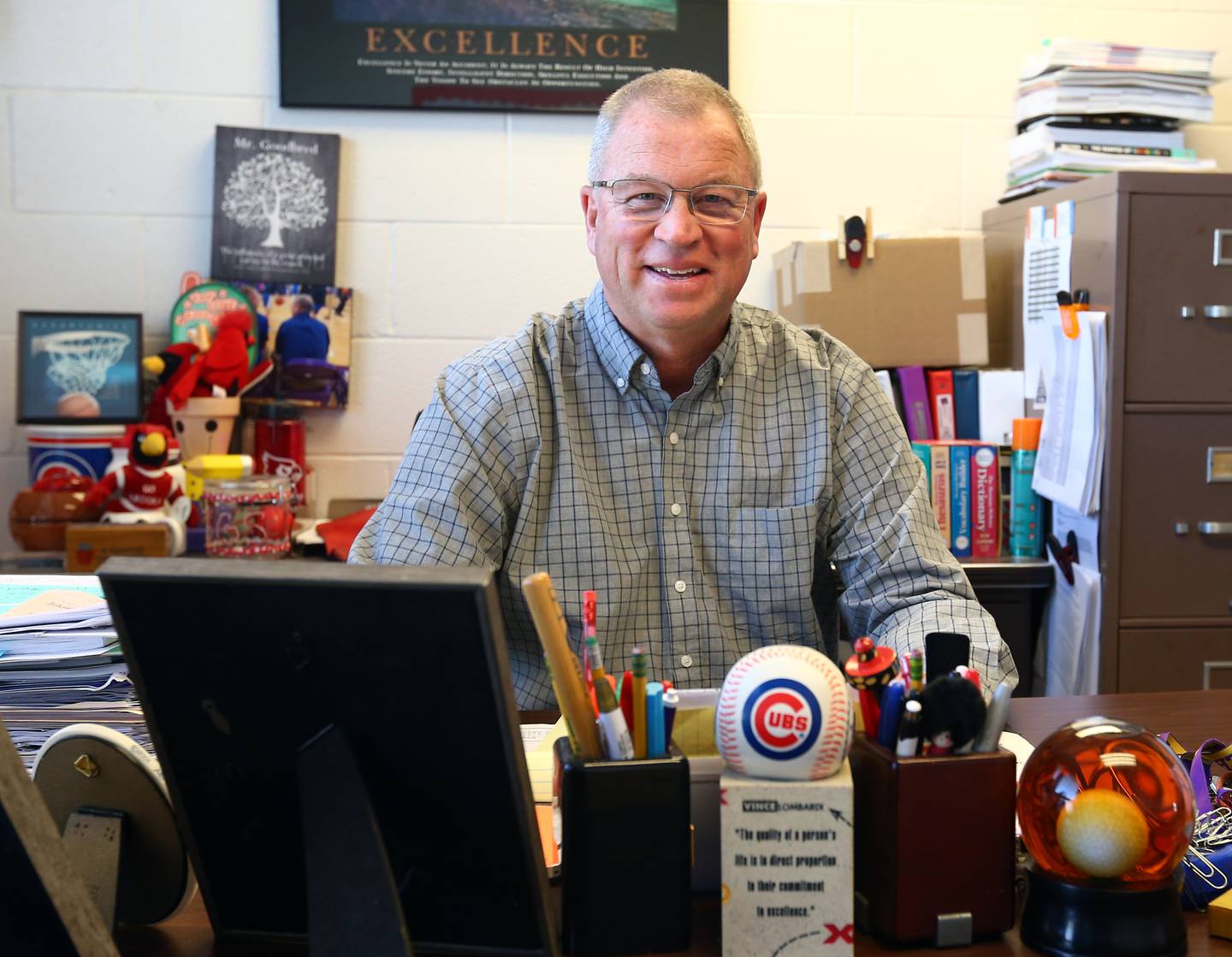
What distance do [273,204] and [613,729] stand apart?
208cm

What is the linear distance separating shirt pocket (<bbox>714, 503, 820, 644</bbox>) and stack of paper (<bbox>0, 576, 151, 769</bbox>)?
748 millimetres

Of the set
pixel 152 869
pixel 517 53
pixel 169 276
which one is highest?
pixel 517 53

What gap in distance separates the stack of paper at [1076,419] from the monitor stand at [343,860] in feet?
6.14

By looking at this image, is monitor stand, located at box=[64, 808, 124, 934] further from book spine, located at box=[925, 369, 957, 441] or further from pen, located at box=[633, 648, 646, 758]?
book spine, located at box=[925, 369, 957, 441]

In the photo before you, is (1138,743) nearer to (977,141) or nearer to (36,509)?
(36,509)

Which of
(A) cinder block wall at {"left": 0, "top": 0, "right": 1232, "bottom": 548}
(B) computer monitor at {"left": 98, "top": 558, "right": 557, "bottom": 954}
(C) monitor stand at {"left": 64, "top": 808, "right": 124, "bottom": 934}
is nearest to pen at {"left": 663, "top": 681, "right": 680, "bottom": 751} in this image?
(B) computer monitor at {"left": 98, "top": 558, "right": 557, "bottom": 954}

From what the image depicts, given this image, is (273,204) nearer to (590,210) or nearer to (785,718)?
(590,210)

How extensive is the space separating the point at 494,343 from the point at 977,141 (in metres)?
1.57

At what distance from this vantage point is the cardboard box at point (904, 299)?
97.3 inches

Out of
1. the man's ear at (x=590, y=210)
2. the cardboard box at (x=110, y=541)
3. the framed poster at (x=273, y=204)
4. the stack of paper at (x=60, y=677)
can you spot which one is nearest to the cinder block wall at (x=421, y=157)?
the framed poster at (x=273, y=204)

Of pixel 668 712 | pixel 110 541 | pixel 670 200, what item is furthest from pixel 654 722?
pixel 110 541

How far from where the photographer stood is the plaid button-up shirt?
1.47 metres

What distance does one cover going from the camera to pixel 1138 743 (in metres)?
0.76

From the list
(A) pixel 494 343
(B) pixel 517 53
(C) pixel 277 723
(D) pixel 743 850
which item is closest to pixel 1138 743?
(D) pixel 743 850
